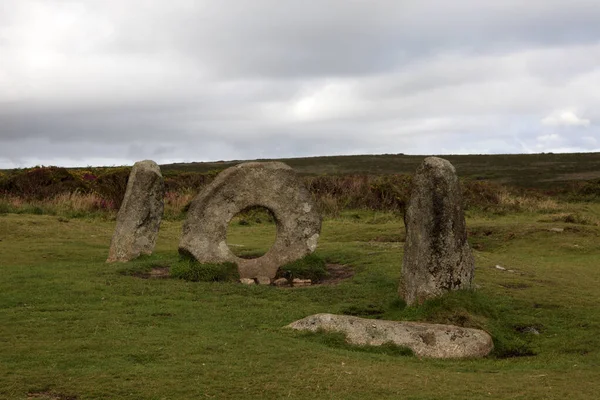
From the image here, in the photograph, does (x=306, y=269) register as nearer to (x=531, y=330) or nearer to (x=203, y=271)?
(x=203, y=271)

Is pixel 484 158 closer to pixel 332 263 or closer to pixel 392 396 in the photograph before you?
pixel 332 263

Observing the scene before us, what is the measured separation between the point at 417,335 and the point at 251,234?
16.0 metres

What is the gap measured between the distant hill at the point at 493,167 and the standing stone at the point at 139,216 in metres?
36.0

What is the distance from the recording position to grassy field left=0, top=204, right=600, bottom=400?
30.9 feet

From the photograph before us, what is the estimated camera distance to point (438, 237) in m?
13.8

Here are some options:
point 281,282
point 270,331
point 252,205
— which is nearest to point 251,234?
point 252,205

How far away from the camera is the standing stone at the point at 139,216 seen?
67.5 feet

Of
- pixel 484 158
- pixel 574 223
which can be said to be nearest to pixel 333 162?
pixel 484 158

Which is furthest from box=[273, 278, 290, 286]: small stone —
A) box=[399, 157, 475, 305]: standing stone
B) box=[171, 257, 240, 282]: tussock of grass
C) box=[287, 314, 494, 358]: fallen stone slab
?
box=[287, 314, 494, 358]: fallen stone slab

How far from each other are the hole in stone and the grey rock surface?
2.04 feet

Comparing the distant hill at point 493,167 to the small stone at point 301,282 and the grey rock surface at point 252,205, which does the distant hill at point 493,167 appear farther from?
the small stone at point 301,282

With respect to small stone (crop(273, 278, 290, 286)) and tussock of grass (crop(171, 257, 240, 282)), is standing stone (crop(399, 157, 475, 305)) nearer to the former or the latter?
small stone (crop(273, 278, 290, 286))

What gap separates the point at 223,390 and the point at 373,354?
3.01 meters

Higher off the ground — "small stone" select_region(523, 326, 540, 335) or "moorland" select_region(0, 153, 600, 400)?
"moorland" select_region(0, 153, 600, 400)
